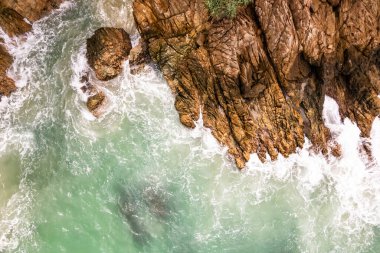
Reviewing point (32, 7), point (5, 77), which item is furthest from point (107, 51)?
point (5, 77)

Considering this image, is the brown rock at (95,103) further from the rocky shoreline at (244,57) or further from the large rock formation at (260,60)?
the large rock formation at (260,60)

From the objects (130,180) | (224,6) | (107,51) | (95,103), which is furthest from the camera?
(107,51)

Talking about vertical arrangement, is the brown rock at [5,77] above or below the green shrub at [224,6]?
above

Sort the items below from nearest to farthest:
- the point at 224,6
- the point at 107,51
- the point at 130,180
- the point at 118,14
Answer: the point at 224,6
the point at 130,180
the point at 107,51
the point at 118,14

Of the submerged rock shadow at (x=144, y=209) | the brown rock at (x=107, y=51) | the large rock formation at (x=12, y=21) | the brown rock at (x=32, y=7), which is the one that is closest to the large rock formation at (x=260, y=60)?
the brown rock at (x=107, y=51)

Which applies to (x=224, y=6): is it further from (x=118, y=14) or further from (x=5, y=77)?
(x=5, y=77)

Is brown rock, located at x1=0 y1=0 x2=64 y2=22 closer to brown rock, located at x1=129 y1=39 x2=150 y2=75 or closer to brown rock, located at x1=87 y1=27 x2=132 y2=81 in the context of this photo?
brown rock, located at x1=87 y1=27 x2=132 y2=81

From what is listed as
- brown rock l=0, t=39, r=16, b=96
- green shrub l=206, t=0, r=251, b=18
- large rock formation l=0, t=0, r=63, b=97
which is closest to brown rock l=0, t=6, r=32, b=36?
large rock formation l=0, t=0, r=63, b=97
